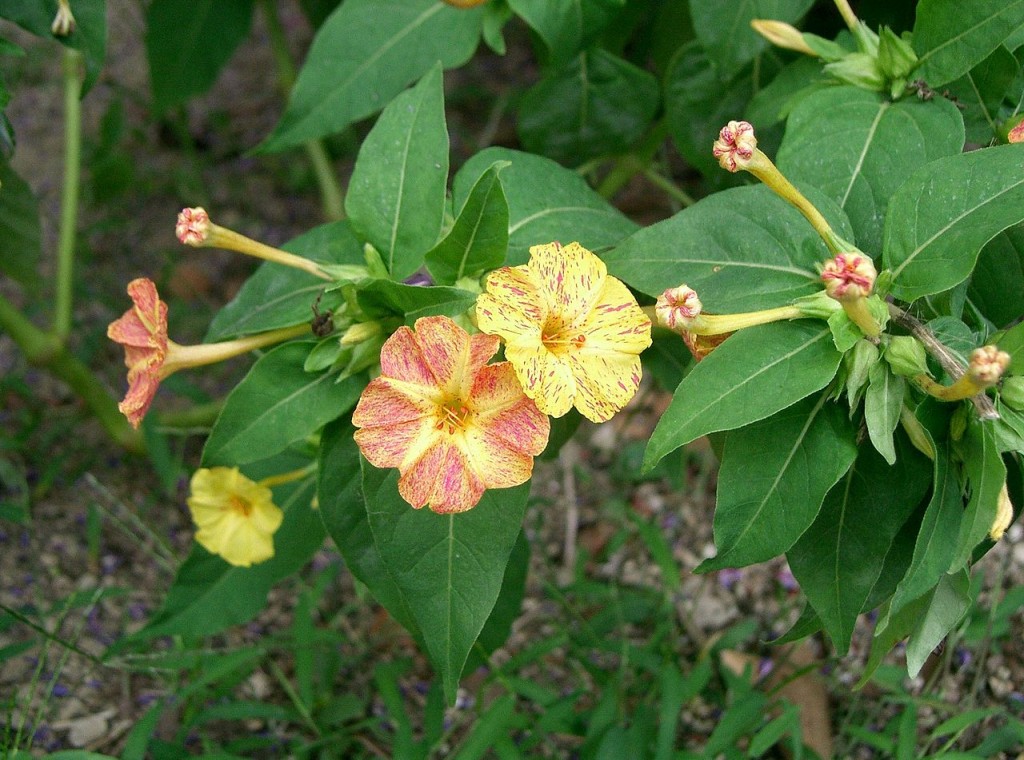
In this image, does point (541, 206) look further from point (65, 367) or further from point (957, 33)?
point (65, 367)

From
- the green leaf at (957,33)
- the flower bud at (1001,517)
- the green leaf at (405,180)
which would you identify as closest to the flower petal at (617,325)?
the green leaf at (405,180)

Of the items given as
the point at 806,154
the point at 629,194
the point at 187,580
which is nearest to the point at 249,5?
the point at 629,194

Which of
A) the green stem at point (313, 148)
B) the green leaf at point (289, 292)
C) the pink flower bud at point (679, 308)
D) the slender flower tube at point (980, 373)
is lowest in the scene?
the green stem at point (313, 148)

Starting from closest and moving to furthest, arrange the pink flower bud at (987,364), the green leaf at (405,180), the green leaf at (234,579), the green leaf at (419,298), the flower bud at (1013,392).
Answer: the pink flower bud at (987,364)
the flower bud at (1013,392)
the green leaf at (419,298)
the green leaf at (405,180)
the green leaf at (234,579)

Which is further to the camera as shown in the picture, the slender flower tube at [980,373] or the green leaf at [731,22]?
the green leaf at [731,22]

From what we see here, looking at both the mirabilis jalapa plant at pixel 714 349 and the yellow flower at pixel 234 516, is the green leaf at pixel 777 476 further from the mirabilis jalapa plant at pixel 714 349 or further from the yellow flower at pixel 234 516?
the yellow flower at pixel 234 516

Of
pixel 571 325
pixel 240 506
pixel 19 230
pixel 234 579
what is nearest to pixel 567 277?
pixel 571 325

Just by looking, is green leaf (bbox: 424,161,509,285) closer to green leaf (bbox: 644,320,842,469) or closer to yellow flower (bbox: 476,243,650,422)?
yellow flower (bbox: 476,243,650,422)

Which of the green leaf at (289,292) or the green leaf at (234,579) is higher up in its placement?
the green leaf at (289,292)
